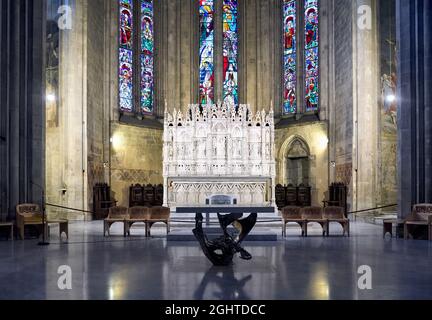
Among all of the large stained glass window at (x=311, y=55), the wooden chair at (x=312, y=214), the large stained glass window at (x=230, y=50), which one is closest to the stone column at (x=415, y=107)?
the wooden chair at (x=312, y=214)

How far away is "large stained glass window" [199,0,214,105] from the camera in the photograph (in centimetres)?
2916

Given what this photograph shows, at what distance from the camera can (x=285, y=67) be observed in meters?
28.0

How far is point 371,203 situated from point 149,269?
14236 millimetres

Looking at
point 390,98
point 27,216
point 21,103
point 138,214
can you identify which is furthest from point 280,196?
point 21,103

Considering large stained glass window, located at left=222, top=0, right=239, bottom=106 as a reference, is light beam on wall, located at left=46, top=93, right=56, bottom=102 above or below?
below

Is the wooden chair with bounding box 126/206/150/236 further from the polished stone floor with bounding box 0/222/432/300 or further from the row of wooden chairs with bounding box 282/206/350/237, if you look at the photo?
the row of wooden chairs with bounding box 282/206/350/237

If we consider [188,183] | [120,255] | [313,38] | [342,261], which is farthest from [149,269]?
[313,38]

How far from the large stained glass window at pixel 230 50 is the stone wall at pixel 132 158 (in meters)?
5.21

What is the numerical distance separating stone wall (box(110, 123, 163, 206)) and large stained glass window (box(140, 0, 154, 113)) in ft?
6.70

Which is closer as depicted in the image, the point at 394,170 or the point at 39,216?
the point at 39,216

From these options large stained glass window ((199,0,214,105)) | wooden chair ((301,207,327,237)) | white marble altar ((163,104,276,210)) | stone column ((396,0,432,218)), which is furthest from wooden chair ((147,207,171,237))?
large stained glass window ((199,0,214,105))

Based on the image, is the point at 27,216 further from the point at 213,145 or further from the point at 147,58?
the point at 147,58

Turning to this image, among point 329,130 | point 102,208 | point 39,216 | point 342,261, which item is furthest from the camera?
point 329,130
